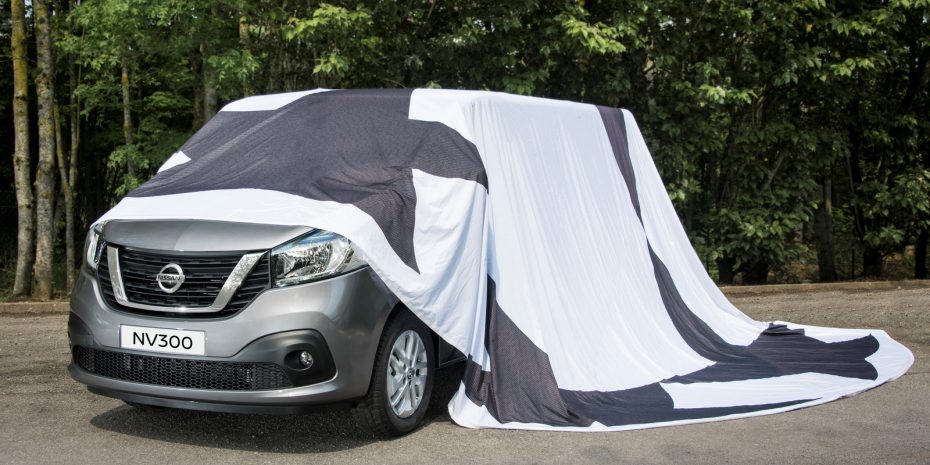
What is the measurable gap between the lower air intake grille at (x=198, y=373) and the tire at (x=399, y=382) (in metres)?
0.47

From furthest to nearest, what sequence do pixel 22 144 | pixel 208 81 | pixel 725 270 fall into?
1. pixel 725 270
2. pixel 22 144
3. pixel 208 81

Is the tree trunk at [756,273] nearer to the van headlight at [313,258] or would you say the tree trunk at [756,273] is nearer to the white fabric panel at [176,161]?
the white fabric panel at [176,161]

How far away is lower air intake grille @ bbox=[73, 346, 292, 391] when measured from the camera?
4.88 metres

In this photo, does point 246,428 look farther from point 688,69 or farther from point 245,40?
point 688,69

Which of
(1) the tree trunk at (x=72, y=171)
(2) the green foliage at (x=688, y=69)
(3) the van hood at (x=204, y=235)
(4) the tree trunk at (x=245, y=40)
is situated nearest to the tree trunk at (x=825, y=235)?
(2) the green foliage at (x=688, y=69)

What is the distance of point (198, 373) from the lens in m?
4.92

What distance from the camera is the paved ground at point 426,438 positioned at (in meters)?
5.05

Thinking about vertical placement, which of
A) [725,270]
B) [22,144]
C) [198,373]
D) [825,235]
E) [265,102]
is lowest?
[725,270]

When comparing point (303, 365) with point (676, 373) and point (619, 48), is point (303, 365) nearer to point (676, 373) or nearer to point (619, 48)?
point (676, 373)

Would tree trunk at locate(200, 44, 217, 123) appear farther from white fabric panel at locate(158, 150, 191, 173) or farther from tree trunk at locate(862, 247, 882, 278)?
tree trunk at locate(862, 247, 882, 278)

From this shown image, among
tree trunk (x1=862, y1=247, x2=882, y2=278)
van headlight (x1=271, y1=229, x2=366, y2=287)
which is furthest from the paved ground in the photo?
tree trunk (x1=862, y1=247, x2=882, y2=278)

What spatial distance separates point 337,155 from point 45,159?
27.4 ft

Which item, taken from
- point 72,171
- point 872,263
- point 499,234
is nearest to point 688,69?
point 872,263

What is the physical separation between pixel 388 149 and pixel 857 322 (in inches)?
242
